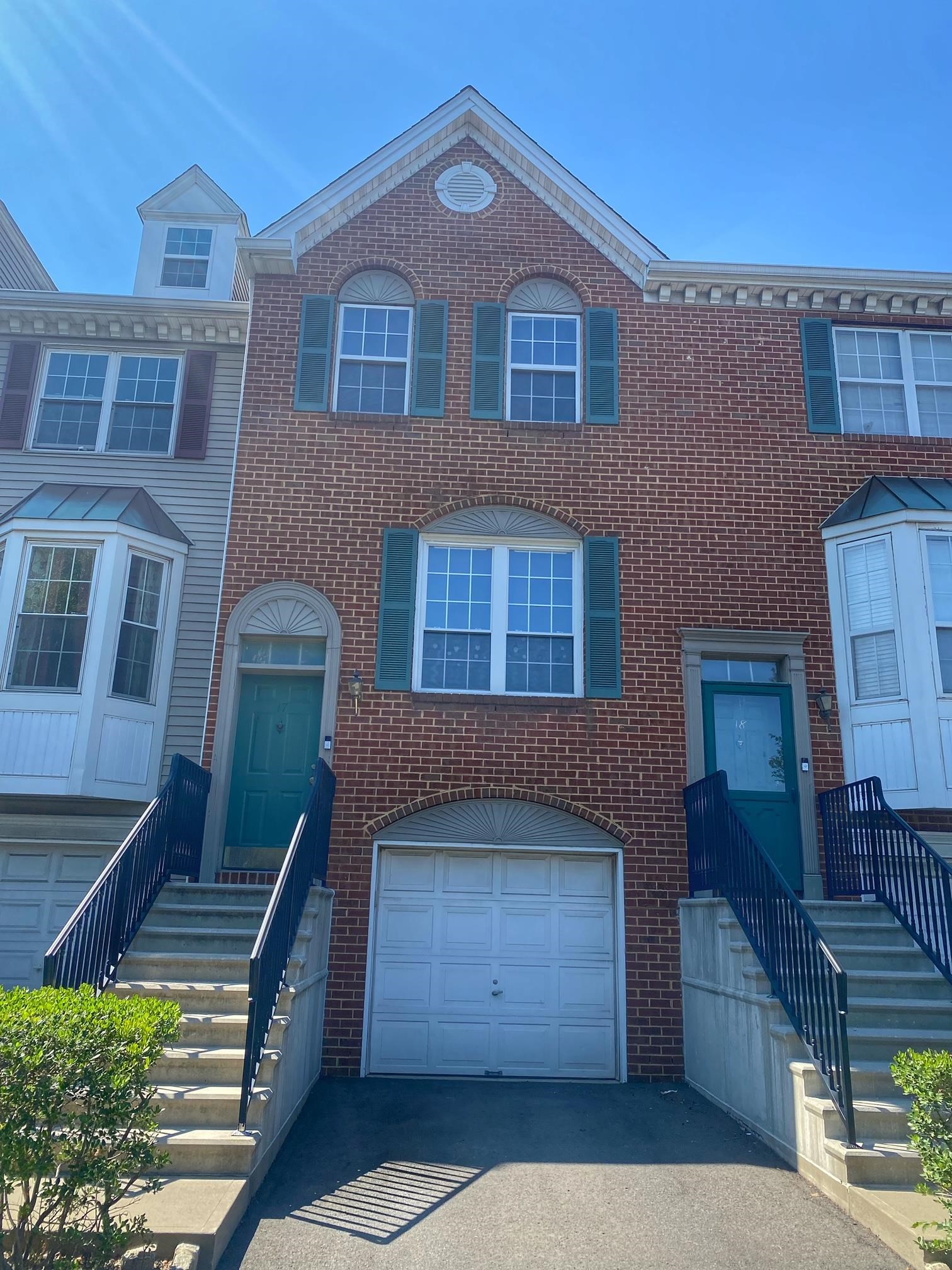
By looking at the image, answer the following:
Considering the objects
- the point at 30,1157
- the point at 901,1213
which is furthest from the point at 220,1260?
the point at 901,1213

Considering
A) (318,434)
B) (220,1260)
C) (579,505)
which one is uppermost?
(318,434)

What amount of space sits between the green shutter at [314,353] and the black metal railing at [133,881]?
433 centimetres

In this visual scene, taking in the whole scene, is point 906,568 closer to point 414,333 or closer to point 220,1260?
point 414,333

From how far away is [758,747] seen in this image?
393 inches

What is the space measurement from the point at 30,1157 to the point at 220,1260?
1.30 m

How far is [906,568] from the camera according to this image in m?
9.83

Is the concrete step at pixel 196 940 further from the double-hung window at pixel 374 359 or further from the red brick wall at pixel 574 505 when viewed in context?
the double-hung window at pixel 374 359

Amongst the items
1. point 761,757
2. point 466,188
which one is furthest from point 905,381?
point 466,188

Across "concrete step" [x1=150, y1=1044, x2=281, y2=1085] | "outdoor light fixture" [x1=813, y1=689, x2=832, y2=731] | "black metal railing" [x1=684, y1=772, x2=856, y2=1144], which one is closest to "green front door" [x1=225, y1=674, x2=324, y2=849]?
"concrete step" [x1=150, y1=1044, x2=281, y2=1085]

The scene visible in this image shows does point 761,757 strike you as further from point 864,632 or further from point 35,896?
point 35,896

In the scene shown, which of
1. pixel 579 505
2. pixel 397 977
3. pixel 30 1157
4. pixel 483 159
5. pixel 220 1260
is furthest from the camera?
pixel 483 159

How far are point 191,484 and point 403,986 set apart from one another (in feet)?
19.5

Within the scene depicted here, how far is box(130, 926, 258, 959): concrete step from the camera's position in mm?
7555

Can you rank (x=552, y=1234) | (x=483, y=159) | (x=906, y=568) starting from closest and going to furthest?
(x=552, y=1234) < (x=906, y=568) < (x=483, y=159)
